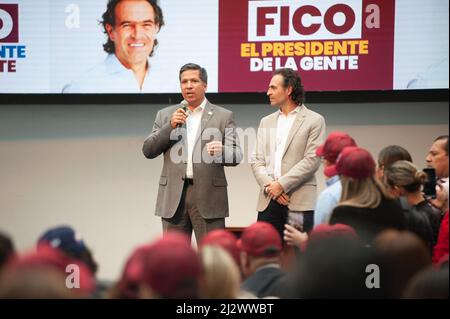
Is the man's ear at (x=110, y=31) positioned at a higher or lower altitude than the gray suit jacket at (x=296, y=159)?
higher

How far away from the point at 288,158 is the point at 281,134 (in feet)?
0.49

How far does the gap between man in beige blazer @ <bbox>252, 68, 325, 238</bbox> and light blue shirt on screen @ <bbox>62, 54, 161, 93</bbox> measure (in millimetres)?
1225

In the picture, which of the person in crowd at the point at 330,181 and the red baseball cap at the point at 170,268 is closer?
the red baseball cap at the point at 170,268

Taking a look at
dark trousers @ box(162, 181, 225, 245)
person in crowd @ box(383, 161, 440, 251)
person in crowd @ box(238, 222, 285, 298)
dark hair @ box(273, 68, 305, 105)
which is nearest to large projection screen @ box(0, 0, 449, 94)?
dark hair @ box(273, 68, 305, 105)

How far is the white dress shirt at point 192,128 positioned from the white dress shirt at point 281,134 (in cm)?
45

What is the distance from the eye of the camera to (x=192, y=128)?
3.60 m

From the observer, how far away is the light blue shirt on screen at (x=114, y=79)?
4609 mm

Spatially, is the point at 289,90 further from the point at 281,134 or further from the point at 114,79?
the point at 114,79

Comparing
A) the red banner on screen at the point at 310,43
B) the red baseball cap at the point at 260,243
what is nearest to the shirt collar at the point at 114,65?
the red banner on screen at the point at 310,43

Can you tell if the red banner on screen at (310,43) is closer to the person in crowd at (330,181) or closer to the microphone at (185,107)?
the microphone at (185,107)

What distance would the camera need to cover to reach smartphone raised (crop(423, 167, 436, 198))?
11.5 ft

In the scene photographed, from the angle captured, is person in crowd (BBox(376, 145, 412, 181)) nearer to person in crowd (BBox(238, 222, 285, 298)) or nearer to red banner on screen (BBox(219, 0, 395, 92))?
red banner on screen (BBox(219, 0, 395, 92))

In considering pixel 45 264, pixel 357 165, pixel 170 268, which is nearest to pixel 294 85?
pixel 357 165
